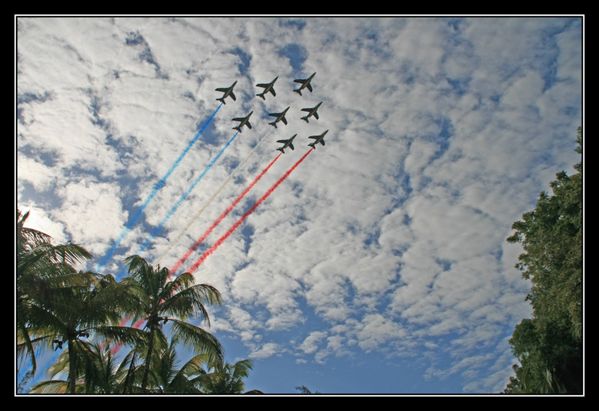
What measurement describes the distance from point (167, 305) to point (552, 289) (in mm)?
17047

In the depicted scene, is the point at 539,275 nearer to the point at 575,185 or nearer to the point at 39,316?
the point at 575,185

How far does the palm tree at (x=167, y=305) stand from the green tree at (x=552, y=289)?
49.4 ft

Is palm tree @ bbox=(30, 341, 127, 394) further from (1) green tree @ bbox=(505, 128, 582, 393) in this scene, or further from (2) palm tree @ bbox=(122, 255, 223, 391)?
(1) green tree @ bbox=(505, 128, 582, 393)

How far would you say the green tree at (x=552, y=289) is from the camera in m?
20.7

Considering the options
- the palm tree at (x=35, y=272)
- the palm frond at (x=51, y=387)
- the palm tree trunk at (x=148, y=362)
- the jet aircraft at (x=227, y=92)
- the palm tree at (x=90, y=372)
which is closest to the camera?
the palm tree at (x=35, y=272)

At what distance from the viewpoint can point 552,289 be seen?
67.5 ft

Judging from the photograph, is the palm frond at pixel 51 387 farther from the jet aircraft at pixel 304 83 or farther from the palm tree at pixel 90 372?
the jet aircraft at pixel 304 83

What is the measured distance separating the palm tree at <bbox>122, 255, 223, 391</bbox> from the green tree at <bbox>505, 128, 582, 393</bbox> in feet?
49.4

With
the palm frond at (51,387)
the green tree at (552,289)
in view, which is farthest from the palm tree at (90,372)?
the green tree at (552,289)

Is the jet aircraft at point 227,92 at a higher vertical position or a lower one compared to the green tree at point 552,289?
higher

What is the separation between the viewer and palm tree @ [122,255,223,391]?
19750 millimetres

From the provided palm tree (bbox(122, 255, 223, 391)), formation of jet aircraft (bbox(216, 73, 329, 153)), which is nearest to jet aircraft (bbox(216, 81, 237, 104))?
formation of jet aircraft (bbox(216, 73, 329, 153))

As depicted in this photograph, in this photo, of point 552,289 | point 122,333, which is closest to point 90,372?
point 122,333
